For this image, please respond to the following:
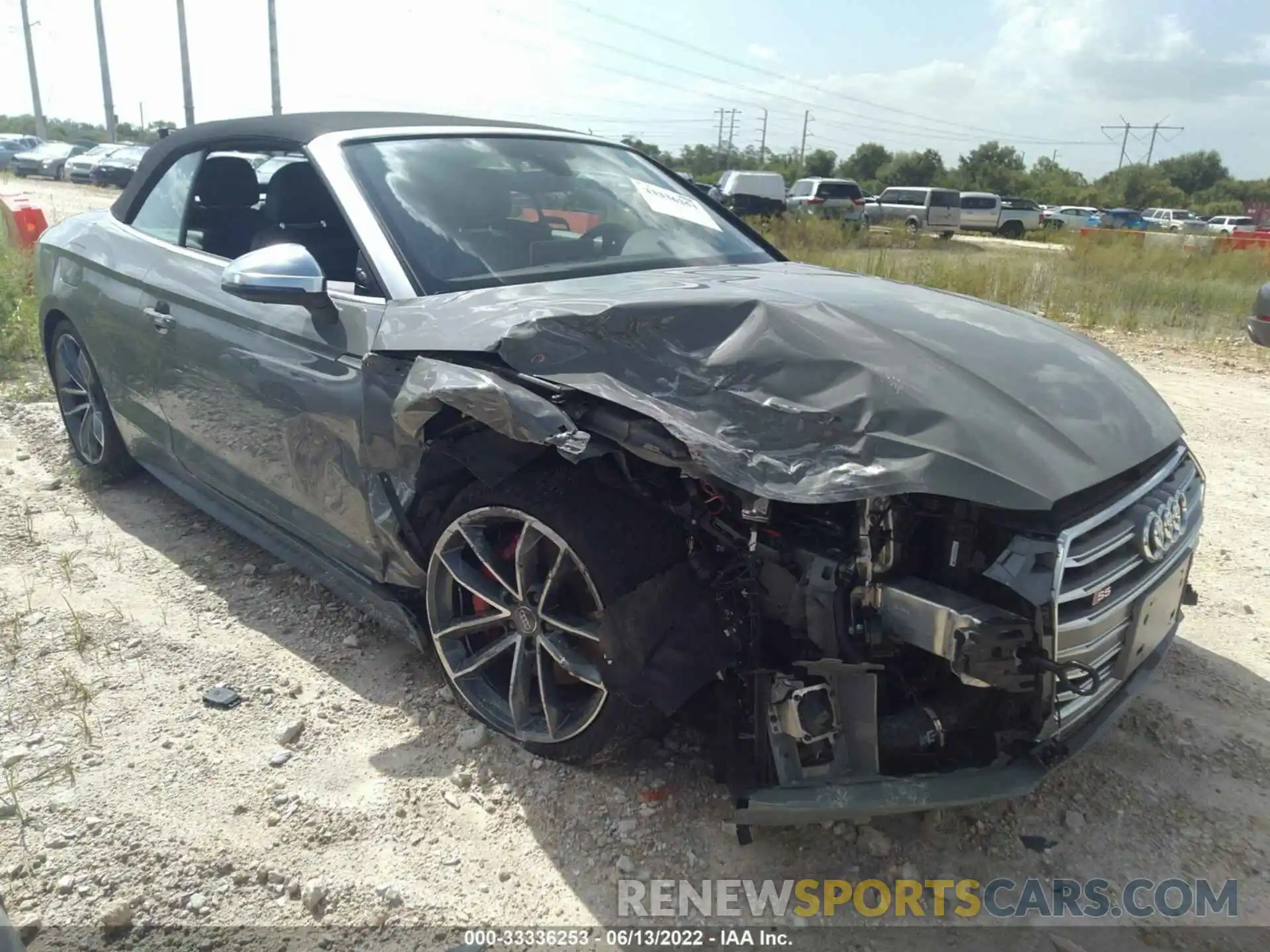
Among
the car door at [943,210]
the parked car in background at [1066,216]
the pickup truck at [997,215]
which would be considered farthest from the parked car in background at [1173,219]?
the car door at [943,210]

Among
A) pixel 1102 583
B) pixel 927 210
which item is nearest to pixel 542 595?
pixel 1102 583

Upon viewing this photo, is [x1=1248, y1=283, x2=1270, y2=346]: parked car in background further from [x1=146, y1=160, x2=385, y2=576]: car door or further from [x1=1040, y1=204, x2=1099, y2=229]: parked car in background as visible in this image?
[x1=1040, y1=204, x2=1099, y2=229]: parked car in background

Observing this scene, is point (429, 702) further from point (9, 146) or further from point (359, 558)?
point (9, 146)

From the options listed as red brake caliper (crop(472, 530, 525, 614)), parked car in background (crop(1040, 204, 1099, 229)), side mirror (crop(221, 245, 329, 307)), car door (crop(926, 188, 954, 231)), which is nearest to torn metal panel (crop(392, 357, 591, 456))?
red brake caliper (crop(472, 530, 525, 614))

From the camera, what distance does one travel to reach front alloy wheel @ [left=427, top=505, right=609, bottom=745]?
2.45m

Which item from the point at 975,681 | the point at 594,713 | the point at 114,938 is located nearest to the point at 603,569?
the point at 594,713

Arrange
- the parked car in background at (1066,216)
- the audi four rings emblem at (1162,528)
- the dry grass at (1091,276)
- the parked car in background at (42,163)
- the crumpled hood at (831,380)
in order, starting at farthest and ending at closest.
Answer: the parked car in background at (42,163)
the parked car in background at (1066,216)
the dry grass at (1091,276)
the audi four rings emblem at (1162,528)
the crumpled hood at (831,380)

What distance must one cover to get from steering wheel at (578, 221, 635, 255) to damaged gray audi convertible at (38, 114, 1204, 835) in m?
0.01

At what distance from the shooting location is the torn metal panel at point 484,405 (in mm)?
2172

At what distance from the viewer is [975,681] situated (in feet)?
6.27

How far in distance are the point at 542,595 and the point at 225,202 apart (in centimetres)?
249

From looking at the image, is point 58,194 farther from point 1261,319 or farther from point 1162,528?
point 1162,528

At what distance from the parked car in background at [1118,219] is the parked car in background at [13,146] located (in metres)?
44.7

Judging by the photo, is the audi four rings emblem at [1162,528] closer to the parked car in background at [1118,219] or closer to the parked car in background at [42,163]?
the parked car in background at [1118,219]
